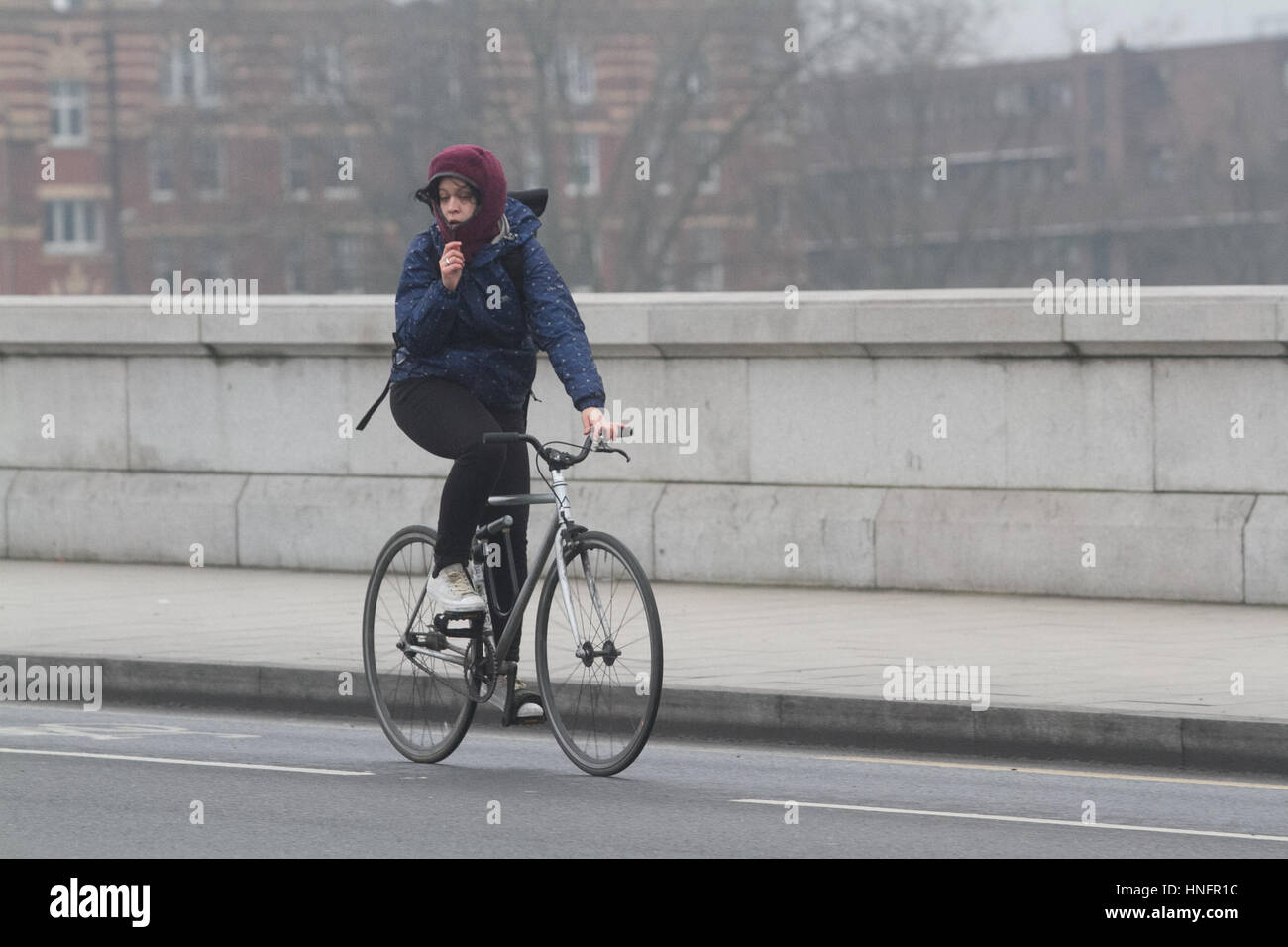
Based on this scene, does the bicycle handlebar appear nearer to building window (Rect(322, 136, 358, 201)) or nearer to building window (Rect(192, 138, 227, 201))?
building window (Rect(322, 136, 358, 201))

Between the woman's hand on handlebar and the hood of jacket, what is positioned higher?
the hood of jacket

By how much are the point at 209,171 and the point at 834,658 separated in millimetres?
78942

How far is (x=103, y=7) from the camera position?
85438 millimetres

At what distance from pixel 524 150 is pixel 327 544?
53.8 meters

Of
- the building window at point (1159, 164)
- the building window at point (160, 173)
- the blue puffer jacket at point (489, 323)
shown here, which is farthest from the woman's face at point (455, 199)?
the building window at point (1159, 164)

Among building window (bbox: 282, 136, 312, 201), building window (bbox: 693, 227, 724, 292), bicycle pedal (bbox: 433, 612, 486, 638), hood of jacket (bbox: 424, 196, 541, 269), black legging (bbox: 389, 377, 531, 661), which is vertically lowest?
bicycle pedal (bbox: 433, 612, 486, 638)

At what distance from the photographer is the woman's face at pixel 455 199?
22.1 feet

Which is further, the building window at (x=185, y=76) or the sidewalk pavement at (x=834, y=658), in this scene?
the building window at (x=185, y=76)

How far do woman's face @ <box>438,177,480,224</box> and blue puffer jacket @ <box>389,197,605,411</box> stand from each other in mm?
140

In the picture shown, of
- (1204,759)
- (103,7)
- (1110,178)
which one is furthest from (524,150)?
(1204,759)

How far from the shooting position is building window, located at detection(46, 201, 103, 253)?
88.9 m

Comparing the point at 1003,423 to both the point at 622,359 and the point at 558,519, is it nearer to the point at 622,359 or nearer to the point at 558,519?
the point at 622,359

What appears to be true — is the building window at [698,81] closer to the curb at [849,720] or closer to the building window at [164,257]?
the building window at [164,257]

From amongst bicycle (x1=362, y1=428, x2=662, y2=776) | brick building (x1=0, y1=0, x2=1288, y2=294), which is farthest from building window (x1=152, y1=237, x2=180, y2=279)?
bicycle (x1=362, y1=428, x2=662, y2=776)
